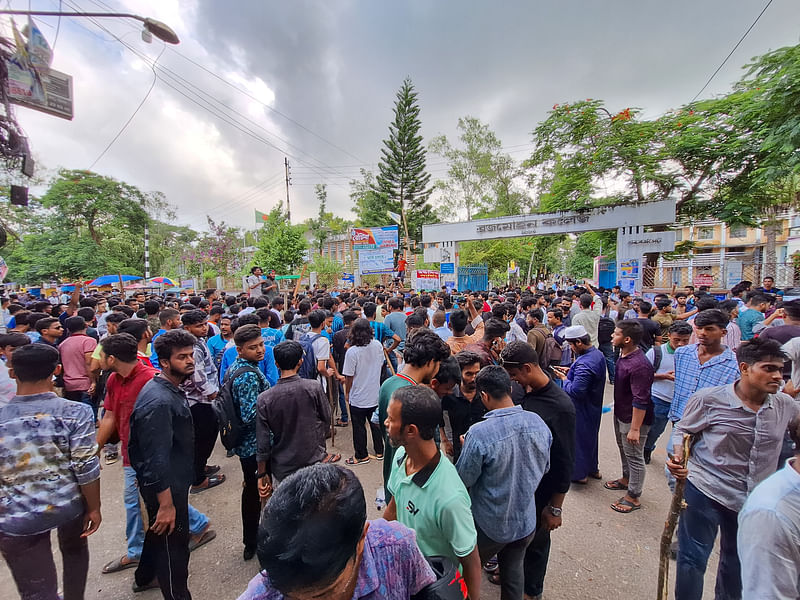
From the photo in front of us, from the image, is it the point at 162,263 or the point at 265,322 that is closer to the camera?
the point at 265,322

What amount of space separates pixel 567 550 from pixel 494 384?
2.13 m

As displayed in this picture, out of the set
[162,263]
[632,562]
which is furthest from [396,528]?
[162,263]

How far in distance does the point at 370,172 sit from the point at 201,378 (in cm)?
3733

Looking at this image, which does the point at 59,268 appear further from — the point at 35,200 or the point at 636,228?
the point at 636,228


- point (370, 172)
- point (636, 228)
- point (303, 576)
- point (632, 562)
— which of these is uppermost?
point (370, 172)

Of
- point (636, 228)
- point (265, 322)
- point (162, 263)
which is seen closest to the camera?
point (265, 322)

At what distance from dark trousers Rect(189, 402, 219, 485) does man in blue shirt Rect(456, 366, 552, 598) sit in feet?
9.17

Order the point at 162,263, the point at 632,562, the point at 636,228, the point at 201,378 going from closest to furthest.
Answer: the point at 632,562, the point at 201,378, the point at 636,228, the point at 162,263

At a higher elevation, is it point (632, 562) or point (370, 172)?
point (370, 172)

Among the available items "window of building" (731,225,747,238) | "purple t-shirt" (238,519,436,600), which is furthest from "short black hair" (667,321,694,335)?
"window of building" (731,225,747,238)

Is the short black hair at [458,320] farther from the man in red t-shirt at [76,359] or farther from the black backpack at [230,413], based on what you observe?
the man in red t-shirt at [76,359]

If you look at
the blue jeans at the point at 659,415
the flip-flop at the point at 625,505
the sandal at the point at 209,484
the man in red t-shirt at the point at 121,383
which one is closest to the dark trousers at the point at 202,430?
the sandal at the point at 209,484

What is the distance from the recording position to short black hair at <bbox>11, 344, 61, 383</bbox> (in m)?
2.00

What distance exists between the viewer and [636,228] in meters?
14.2
